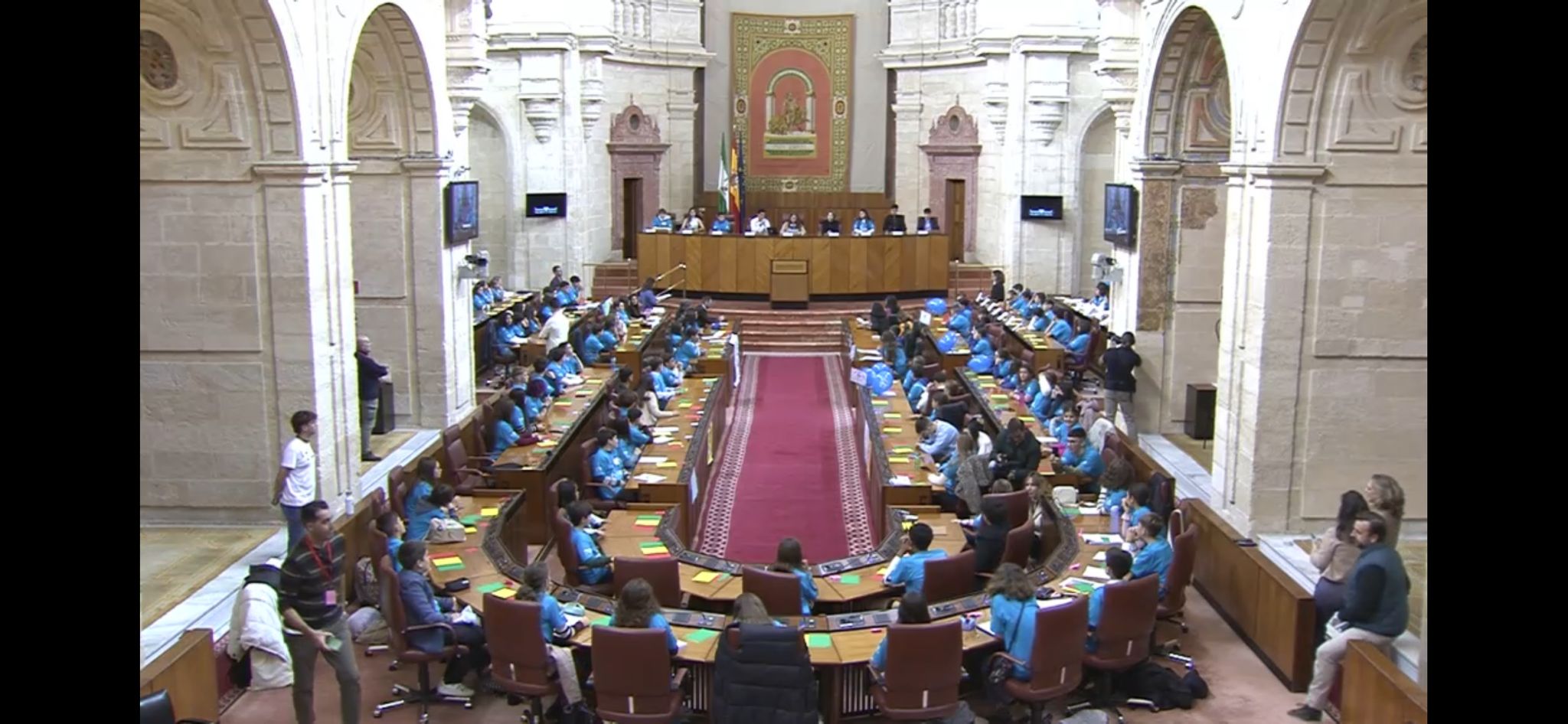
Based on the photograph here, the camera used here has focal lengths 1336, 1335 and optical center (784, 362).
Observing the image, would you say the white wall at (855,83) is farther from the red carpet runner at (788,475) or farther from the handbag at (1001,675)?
the handbag at (1001,675)

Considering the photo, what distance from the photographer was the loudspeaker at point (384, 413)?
15.3 m

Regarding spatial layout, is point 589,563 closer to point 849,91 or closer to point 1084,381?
point 1084,381

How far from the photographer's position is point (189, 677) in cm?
779

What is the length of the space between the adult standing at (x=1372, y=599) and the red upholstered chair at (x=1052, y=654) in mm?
1548

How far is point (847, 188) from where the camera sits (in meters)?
31.7

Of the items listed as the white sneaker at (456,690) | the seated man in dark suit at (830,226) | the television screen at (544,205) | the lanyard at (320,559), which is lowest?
the white sneaker at (456,690)

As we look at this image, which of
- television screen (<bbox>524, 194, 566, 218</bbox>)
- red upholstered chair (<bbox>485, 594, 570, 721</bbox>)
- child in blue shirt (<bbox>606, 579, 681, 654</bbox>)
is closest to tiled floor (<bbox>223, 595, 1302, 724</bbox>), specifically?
red upholstered chair (<bbox>485, 594, 570, 721</bbox>)

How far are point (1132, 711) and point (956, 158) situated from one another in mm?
21611

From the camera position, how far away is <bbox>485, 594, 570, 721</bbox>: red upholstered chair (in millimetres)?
7992

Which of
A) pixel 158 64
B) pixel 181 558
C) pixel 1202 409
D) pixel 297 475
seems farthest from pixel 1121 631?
pixel 158 64

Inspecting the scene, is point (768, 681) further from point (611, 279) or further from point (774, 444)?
point (611, 279)

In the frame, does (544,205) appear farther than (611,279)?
No

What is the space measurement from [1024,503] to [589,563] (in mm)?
3759

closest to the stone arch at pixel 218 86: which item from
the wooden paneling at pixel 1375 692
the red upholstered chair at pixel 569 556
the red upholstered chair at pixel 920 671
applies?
the red upholstered chair at pixel 569 556
